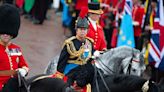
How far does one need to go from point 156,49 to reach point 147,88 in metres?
4.68

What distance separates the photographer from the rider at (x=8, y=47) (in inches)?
222

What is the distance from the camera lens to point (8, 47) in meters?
5.73

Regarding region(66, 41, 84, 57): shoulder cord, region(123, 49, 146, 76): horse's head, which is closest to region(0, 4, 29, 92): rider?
region(66, 41, 84, 57): shoulder cord

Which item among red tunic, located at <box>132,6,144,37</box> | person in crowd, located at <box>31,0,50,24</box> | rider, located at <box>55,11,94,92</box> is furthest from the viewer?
person in crowd, located at <box>31,0,50,24</box>

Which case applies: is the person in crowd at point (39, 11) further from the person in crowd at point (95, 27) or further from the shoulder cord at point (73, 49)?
the shoulder cord at point (73, 49)

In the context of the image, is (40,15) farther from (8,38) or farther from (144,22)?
(8,38)

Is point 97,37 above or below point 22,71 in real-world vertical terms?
below

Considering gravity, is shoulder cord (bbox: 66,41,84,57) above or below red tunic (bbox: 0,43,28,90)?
below

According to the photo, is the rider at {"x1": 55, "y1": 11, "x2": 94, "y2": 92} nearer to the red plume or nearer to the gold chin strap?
the red plume

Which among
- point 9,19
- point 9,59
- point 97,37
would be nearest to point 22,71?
point 9,59

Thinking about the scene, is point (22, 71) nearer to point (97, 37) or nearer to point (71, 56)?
point (71, 56)

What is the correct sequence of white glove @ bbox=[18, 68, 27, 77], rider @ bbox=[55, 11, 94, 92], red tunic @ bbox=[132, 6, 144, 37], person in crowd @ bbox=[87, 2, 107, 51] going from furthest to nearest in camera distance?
red tunic @ bbox=[132, 6, 144, 37], person in crowd @ bbox=[87, 2, 107, 51], rider @ bbox=[55, 11, 94, 92], white glove @ bbox=[18, 68, 27, 77]

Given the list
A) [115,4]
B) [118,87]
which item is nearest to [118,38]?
[115,4]

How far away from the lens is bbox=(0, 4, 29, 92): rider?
5.64 metres
